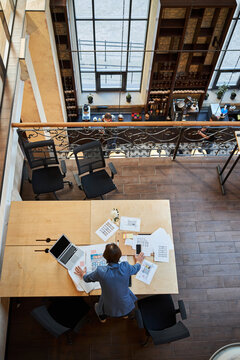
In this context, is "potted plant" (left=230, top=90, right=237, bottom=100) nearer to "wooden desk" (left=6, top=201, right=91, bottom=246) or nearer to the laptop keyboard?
"wooden desk" (left=6, top=201, right=91, bottom=246)

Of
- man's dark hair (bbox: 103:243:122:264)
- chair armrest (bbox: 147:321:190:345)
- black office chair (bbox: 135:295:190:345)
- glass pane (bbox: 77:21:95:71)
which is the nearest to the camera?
man's dark hair (bbox: 103:243:122:264)

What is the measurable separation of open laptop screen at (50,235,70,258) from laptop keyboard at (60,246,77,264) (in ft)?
0.20

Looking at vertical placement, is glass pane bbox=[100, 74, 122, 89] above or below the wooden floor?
below

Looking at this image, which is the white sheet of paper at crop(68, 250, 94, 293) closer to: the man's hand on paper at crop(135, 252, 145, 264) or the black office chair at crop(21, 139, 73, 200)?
the man's hand on paper at crop(135, 252, 145, 264)

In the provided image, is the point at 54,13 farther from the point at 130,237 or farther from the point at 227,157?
the point at 130,237

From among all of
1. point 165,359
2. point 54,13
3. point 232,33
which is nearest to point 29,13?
point 54,13

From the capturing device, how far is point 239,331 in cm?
383

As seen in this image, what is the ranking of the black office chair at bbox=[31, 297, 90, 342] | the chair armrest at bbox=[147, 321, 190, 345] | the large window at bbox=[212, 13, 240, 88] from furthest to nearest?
the large window at bbox=[212, 13, 240, 88], the black office chair at bbox=[31, 297, 90, 342], the chair armrest at bbox=[147, 321, 190, 345]

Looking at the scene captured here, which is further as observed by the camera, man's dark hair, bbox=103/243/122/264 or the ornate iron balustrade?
the ornate iron balustrade

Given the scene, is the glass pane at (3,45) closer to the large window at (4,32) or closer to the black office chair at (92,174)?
the large window at (4,32)

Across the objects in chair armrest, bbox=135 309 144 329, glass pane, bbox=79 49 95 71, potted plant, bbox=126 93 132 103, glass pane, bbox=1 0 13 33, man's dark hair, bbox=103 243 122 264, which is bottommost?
potted plant, bbox=126 93 132 103

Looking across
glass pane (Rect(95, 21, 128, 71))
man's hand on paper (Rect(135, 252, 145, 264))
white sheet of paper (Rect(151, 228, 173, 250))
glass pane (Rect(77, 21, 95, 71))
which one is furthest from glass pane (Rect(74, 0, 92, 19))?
man's hand on paper (Rect(135, 252, 145, 264))

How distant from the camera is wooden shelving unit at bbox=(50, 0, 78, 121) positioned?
732cm

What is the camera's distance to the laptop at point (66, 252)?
3.49m
